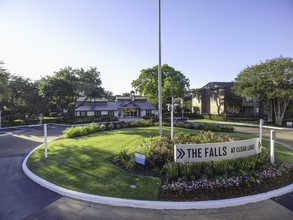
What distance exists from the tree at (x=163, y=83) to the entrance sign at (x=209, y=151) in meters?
29.5

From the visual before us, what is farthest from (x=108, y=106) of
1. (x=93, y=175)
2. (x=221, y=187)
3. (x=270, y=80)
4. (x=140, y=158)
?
(x=221, y=187)

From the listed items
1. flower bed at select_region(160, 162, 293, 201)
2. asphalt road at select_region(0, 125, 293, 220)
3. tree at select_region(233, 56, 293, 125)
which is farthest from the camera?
tree at select_region(233, 56, 293, 125)

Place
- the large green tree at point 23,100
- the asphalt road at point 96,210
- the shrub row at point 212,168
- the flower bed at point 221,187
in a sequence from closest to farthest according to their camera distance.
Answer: the asphalt road at point 96,210, the flower bed at point 221,187, the shrub row at point 212,168, the large green tree at point 23,100

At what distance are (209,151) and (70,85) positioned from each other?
28.9 m

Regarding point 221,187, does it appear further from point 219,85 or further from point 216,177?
point 219,85

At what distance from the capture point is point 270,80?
22.6 metres

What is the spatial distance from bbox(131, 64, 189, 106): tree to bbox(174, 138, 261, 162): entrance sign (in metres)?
29.5

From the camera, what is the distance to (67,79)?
2898cm

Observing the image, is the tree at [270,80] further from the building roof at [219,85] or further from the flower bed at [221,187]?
the flower bed at [221,187]

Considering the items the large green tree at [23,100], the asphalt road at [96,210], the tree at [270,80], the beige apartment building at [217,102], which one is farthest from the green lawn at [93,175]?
the beige apartment building at [217,102]

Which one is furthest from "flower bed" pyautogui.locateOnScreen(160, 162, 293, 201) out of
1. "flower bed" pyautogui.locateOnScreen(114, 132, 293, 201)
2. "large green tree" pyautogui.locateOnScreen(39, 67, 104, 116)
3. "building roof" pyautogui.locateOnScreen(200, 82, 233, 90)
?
"building roof" pyautogui.locateOnScreen(200, 82, 233, 90)

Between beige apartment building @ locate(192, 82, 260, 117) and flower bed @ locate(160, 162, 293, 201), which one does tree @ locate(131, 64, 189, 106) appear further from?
flower bed @ locate(160, 162, 293, 201)

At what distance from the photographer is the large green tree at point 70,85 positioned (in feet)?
89.7

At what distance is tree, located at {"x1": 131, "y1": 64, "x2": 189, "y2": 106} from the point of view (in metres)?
35.2
